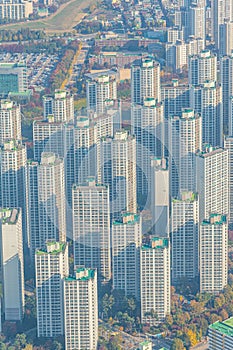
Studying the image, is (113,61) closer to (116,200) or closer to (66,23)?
(66,23)

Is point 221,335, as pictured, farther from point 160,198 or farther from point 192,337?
point 160,198

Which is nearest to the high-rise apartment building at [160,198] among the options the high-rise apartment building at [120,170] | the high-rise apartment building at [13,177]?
the high-rise apartment building at [120,170]

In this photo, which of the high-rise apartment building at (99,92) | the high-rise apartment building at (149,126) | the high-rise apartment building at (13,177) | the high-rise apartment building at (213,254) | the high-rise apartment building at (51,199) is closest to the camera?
the high-rise apartment building at (213,254)

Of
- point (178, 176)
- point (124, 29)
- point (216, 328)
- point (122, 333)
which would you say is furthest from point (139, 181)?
point (124, 29)

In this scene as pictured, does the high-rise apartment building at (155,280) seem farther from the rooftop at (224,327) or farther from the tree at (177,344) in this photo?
the rooftop at (224,327)

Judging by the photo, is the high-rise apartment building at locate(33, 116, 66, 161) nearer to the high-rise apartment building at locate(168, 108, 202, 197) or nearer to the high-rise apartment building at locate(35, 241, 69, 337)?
the high-rise apartment building at locate(168, 108, 202, 197)

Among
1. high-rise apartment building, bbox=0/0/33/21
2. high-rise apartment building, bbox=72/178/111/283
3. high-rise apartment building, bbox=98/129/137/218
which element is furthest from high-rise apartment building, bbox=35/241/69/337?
high-rise apartment building, bbox=0/0/33/21
